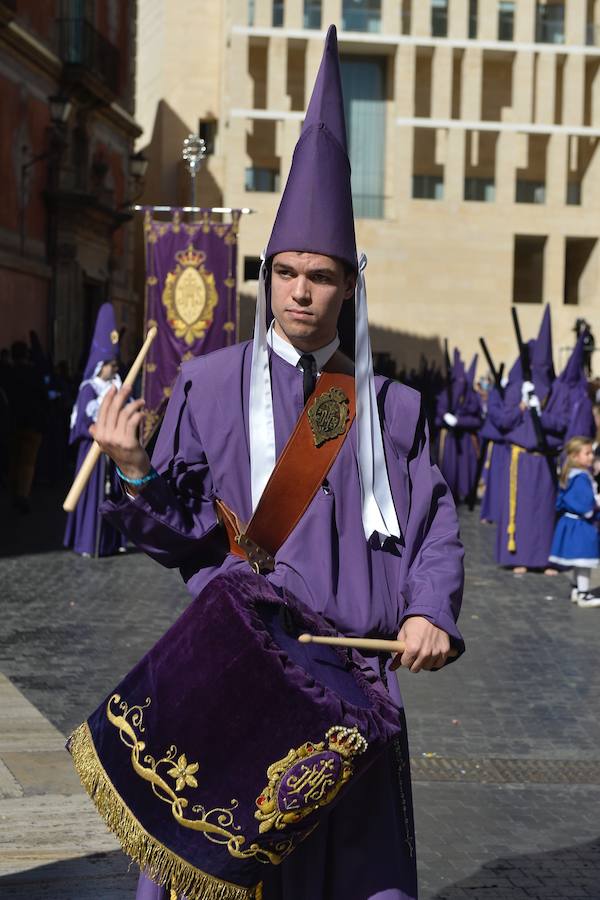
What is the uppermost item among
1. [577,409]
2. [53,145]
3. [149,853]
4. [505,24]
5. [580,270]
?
[505,24]

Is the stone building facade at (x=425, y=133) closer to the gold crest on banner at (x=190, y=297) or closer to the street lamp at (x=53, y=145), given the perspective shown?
the street lamp at (x=53, y=145)

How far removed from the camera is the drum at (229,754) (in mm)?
2961

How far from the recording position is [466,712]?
7.74 metres

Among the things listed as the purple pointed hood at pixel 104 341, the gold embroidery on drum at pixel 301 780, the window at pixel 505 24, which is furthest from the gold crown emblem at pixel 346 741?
the window at pixel 505 24

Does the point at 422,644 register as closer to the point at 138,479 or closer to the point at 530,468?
the point at 138,479

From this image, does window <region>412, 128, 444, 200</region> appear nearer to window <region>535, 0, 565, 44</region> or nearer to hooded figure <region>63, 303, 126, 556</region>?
window <region>535, 0, 565, 44</region>

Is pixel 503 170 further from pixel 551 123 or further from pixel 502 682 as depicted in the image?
pixel 502 682

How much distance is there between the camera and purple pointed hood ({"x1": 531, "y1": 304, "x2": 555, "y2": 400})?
14909 millimetres

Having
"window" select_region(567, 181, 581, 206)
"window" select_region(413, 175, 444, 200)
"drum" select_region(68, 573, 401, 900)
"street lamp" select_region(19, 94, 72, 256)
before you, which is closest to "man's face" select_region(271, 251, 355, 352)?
"drum" select_region(68, 573, 401, 900)

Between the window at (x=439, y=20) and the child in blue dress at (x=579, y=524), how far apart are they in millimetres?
41603

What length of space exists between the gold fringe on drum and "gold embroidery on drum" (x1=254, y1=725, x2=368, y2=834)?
15cm

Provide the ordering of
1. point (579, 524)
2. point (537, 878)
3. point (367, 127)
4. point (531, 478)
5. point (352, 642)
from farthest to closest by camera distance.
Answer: point (367, 127) → point (531, 478) → point (579, 524) → point (537, 878) → point (352, 642)

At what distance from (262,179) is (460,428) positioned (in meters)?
30.7

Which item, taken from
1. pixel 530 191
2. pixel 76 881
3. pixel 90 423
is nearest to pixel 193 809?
pixel 76 881
